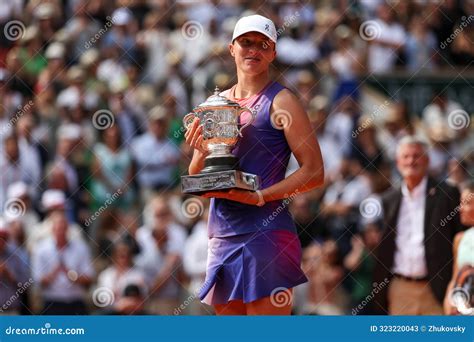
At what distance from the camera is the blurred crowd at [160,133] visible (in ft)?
34.2

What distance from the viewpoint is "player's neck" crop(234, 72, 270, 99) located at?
651 centimetres

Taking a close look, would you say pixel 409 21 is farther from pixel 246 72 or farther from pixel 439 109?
pixel 246 72

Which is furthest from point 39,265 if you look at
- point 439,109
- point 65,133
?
point 439,109

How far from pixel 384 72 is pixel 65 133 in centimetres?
313

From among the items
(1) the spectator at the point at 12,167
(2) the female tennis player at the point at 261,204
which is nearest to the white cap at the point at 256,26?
(2) the female tennis player at the point at 261,204

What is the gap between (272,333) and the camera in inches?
260
